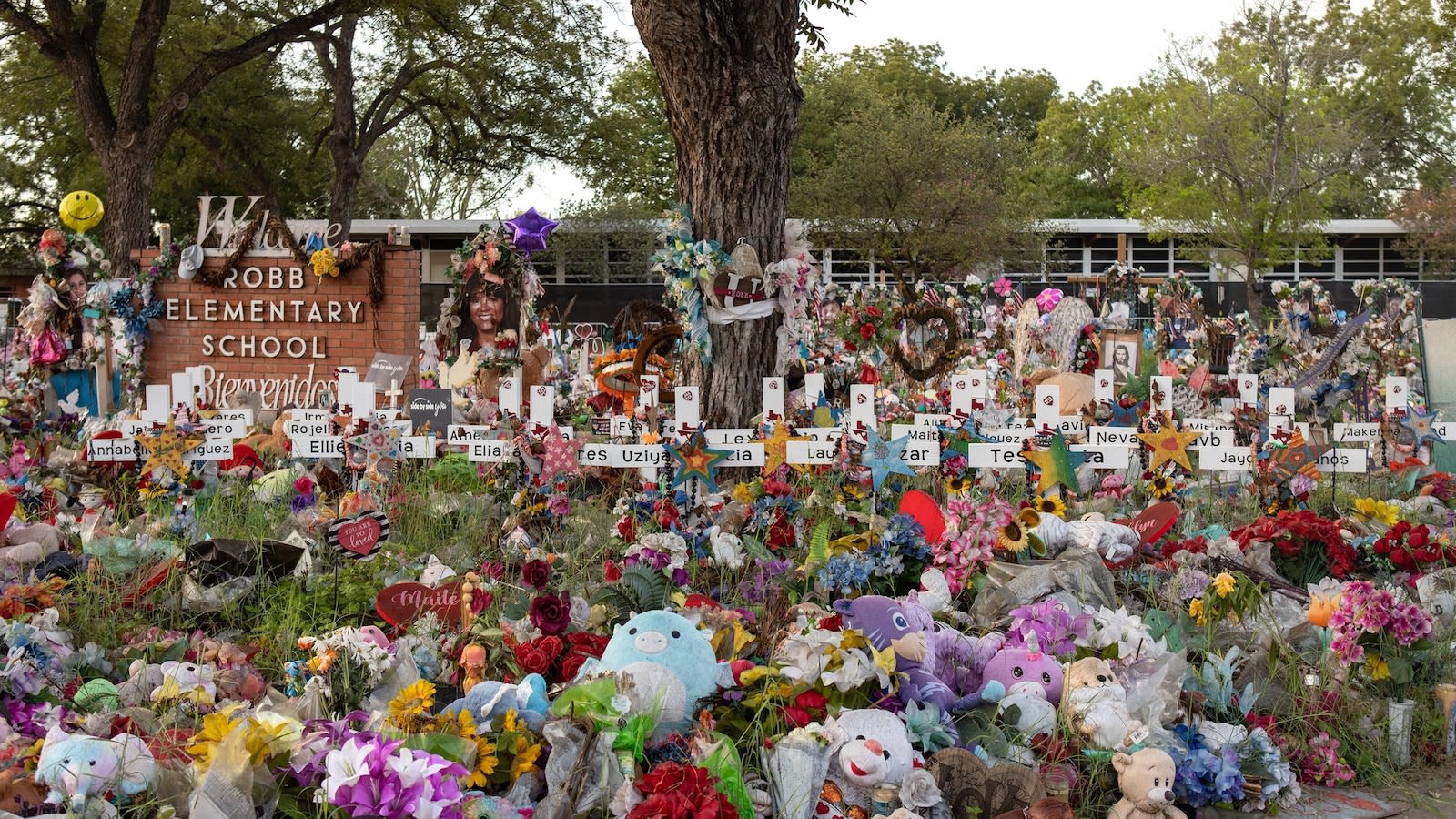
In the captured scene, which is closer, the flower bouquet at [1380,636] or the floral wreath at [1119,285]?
the flower bouquet at [1380,636]

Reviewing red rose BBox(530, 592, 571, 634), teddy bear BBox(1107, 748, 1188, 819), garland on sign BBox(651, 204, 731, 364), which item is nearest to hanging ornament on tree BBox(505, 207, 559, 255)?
garland on sign BBox(651, 204, 731, 364)

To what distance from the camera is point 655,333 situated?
28.7 feet

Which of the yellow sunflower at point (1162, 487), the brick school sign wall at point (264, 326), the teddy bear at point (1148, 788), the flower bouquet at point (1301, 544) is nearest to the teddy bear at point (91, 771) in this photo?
the teddy bear at point (1148, 788)

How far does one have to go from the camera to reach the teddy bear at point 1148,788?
135 inches

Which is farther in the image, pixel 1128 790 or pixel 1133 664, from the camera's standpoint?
pixel 1133 664

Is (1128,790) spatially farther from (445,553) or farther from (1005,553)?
(445,553)

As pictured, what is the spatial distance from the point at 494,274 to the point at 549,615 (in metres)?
6.82

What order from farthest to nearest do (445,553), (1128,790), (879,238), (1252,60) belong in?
(879,238), (1252,60), (445,553), (1128,790)

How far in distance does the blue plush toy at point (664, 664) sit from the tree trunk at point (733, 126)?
3.88m

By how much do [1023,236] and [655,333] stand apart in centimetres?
2710

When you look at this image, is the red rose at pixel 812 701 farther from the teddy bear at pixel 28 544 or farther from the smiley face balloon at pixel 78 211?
the smiley face balloon at pixel 78 211

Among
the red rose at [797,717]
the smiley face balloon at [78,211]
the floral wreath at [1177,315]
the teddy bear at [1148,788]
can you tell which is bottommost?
the teddy bear at [1148,788]

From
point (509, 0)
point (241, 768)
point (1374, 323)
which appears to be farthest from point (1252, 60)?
point (241, 768)

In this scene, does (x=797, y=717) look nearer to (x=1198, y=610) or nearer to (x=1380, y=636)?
(x=1198, y=610)
